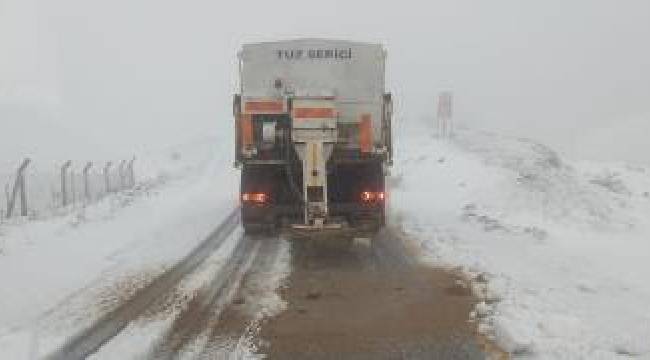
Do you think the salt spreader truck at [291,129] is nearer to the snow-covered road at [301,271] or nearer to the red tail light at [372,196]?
the red tail light at [372,196]

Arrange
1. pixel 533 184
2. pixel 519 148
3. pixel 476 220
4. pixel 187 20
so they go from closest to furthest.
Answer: pixel 476 220 < pixel 533 184 < pixel 519 148 < pixel 187 20

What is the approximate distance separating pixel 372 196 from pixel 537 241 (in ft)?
9.79

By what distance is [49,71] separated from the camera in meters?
118

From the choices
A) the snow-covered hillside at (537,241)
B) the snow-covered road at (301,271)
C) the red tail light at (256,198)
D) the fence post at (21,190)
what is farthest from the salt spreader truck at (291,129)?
the fence post at (21,190)

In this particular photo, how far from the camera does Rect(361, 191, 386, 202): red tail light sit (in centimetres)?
1502

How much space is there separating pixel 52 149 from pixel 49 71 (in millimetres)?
53592

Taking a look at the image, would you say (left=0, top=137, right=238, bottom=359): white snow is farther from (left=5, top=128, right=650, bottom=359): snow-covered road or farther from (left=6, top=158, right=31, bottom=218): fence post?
(left=6, top=158, right=31, bottom=218): fence post

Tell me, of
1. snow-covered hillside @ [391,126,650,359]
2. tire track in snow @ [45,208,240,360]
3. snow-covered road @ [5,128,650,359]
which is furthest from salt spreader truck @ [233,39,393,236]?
snow-covered hillside @ [391,126,650,359]

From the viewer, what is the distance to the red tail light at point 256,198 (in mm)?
15242

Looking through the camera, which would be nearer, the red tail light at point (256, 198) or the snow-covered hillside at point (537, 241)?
the snow-covered hillside at point (537, 241)

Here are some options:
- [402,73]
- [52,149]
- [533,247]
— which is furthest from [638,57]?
[533,247]

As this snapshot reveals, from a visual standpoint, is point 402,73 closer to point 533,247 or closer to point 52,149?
point 52,149

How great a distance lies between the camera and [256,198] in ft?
50.0

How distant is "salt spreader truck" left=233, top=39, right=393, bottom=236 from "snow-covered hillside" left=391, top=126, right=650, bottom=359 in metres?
1.57
